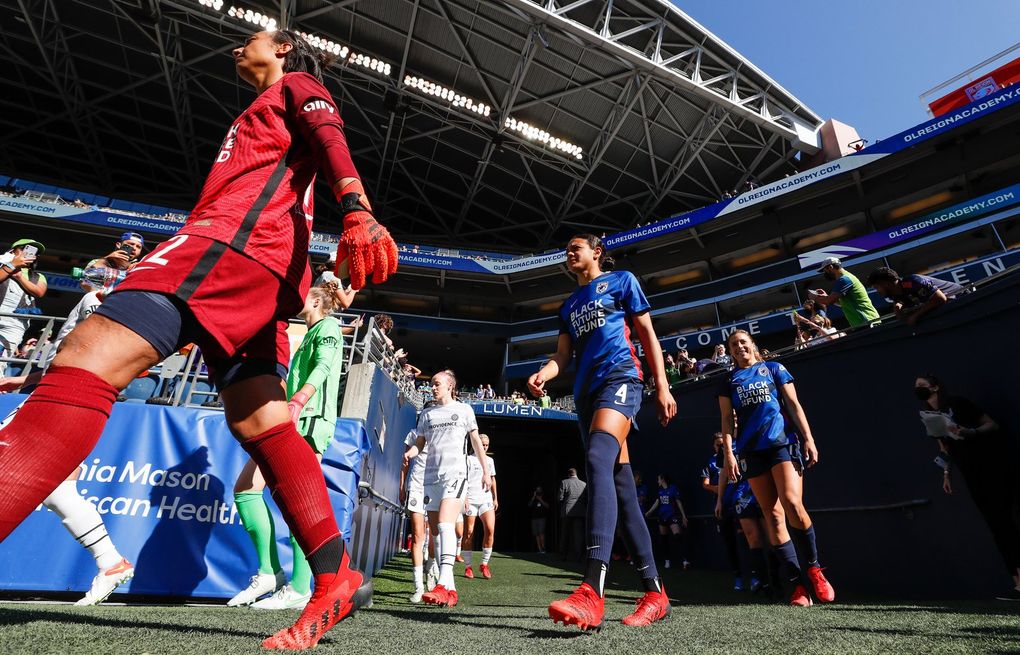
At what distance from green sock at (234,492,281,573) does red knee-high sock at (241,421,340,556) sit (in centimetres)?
156

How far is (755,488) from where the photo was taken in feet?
12.7

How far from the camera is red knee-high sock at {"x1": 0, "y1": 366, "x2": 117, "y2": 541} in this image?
3.33 feet

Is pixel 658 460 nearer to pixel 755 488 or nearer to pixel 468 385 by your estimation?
pixel 755 488

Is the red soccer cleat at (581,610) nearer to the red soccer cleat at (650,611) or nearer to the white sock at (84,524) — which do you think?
the red soccer cleat at (650,611)

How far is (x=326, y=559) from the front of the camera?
56.9 inches

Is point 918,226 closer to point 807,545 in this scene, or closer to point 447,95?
point 447,95

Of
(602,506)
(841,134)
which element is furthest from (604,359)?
(841,134)

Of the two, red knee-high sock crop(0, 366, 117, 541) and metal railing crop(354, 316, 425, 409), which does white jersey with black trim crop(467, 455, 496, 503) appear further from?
red knee-high sock crop(0, 366, 117, 541)

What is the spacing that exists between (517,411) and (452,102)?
13.8 metres

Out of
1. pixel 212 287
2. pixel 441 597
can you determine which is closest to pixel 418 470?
pixel 441 597

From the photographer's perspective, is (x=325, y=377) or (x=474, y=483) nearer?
(x=325, y=377)

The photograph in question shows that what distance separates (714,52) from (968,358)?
20579 mm

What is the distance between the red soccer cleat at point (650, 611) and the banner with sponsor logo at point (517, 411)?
16.2 meters

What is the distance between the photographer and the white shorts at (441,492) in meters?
3.90
